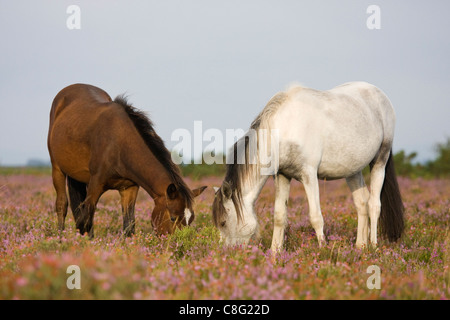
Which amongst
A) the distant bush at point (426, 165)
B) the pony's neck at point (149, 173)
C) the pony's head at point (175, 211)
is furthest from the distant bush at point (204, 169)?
the pony's head at point (175, 211)

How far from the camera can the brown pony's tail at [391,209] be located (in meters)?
6.80

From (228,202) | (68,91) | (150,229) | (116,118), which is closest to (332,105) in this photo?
(228,202)

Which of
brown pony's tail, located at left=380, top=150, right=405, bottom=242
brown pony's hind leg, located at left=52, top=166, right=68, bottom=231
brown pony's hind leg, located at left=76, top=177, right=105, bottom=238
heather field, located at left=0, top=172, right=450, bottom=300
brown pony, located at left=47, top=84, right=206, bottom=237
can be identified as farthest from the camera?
brown pony's hind leg, located at left=52, top=166, right=68, bottom=231

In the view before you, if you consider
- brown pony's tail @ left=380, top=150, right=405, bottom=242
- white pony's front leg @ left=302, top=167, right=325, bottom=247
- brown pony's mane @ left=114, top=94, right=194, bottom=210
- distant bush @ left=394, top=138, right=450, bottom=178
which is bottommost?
distant bush @ left=394, top=138, right=450, bottom=178

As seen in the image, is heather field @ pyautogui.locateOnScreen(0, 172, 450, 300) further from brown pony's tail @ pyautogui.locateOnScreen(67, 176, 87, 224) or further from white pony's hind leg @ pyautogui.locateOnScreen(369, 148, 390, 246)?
brown pony's tail @ pyautogui.locateOnScreen(67, 176, 87, 224)

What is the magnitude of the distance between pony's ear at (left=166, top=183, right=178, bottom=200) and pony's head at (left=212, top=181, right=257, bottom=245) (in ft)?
1.77

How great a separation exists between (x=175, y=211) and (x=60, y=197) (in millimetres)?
3063

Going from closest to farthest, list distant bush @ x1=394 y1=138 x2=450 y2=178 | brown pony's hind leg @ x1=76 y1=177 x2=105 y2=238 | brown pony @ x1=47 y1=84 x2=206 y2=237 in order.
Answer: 1. brown pony @ x1=47 y1=84 x2=206 y2=237
2. brown pony's hind leg @ x1=76 y1=177 x2=105 y2=238
3. distant bush @ x1=394 y1=138 x2=450 y2=178

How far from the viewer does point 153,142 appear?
6055mm

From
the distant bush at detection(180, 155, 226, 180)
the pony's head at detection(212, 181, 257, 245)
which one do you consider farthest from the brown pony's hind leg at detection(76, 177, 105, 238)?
the distant bush at detection(180, 155, 226, 180)

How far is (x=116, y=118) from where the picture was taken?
630 centimetres

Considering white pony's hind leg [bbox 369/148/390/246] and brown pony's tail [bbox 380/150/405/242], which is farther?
brown pony's tail [bbox 380/150/405/242]

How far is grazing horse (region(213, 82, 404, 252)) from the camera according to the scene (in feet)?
17.4

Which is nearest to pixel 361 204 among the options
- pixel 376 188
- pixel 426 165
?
pixel 376 188
